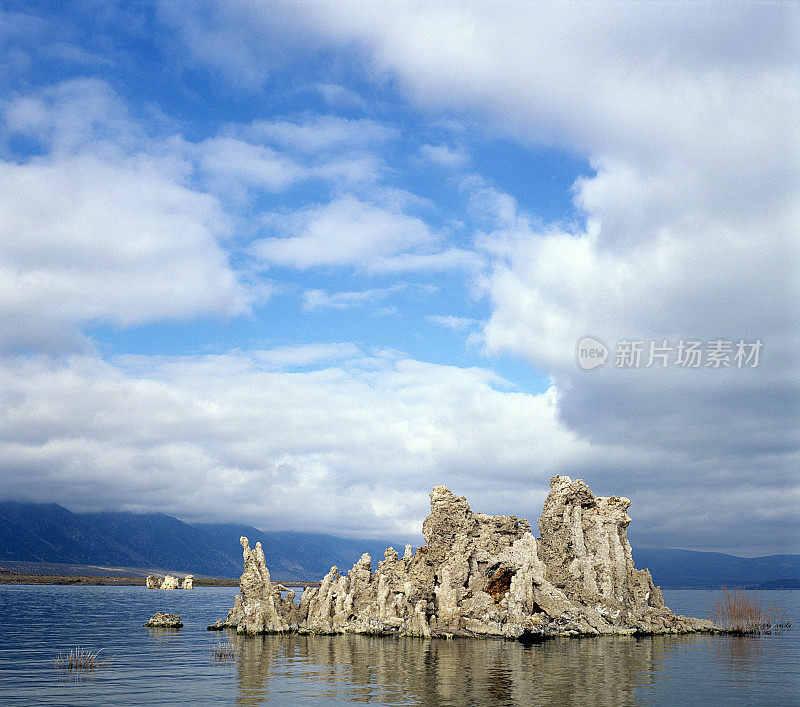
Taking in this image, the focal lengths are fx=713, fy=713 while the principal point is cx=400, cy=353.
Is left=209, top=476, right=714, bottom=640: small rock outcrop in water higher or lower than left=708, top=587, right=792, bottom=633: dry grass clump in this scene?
higher

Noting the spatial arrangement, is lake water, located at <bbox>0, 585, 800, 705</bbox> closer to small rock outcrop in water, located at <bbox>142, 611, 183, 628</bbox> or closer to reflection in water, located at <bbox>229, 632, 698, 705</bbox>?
reflection in water, located at <bbox>229, 632, 698, 705</bbox>

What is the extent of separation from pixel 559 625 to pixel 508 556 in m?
11.8

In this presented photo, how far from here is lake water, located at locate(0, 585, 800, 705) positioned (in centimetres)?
5247

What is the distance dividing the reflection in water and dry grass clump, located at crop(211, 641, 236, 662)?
1.50 metres

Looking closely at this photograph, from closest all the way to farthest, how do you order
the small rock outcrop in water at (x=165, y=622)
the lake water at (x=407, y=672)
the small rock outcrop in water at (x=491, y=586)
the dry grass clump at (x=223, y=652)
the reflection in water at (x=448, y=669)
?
the lake water at (x=407, y=672), the reflection in water at (x=448, y=669), the dry grass clump at (x=223, y=652), the small rock outcrop in water at (x=491, y=586), the small rock outcrop in water at (x=165, y=622)

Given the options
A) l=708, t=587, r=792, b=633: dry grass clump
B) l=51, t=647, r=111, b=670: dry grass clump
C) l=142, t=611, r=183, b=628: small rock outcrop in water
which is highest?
l=51, t=647, r=111, b=670: dry grass clump

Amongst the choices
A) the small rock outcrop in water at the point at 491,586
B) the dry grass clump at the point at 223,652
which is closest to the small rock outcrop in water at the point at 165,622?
the small rock outcrop in water at the point at 491,586

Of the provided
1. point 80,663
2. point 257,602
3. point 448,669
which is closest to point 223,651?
point 80,663

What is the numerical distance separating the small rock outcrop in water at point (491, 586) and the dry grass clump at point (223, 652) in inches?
629

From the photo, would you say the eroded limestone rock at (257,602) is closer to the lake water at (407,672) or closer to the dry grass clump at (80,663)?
the lake water at (407,672)

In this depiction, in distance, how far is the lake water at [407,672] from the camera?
5247cm

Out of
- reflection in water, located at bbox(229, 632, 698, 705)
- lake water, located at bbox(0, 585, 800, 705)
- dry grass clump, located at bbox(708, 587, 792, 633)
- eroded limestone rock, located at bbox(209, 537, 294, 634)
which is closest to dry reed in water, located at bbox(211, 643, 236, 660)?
lake water, located at bbox(0, 585, 800, 705)

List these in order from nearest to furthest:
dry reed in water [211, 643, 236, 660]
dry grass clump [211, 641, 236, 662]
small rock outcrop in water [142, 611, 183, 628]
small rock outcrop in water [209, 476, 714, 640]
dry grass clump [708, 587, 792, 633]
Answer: dry grass clump [211, 641, 236, 662] < dry reed in water [211, 643, 236, 660] < small rock outcrop in water [209, 476, 714, 640] < dry grass clump [708, 587, 792, 633] < small rock outcrop in water [142, 611, 183, 628]

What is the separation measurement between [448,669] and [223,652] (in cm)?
2763
